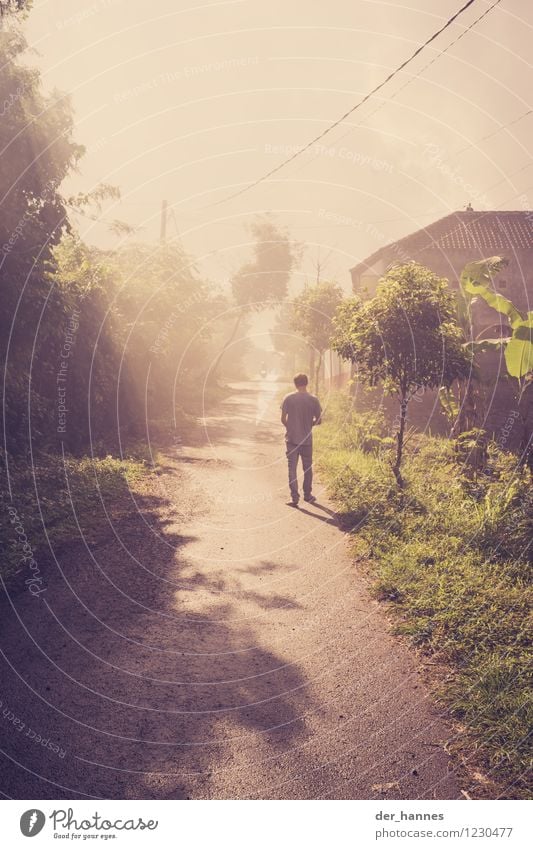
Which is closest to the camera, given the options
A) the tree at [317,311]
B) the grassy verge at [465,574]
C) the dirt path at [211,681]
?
the dirt path at [211,681]

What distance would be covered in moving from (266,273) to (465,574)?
47.7 metres

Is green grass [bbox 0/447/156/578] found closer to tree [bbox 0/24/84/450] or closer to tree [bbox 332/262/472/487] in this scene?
tree [bbox 0/24/84/450]

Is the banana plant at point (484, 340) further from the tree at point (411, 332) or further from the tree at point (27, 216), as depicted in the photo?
the tree at point (27, 216)

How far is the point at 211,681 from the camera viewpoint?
4.55 metres

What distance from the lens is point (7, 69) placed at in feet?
33.7

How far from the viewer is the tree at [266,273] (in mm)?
51344

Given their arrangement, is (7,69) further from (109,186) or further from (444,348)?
(444,348)

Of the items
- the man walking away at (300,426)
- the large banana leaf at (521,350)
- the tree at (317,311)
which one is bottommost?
the man walking away at (300,426)

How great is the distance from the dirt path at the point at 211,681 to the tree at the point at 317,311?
2086 centimetres

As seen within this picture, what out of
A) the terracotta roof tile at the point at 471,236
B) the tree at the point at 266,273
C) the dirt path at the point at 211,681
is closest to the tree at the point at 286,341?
the tree at the point at 266,273

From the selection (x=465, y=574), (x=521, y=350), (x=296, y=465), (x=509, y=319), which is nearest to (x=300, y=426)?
(x=296, y=465)

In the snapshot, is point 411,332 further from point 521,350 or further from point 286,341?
point 286,341

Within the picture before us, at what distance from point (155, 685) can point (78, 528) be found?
4438 millimetres

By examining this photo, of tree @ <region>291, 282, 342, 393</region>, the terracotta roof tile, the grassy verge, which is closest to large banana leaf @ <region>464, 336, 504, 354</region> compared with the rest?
the grassy verge
